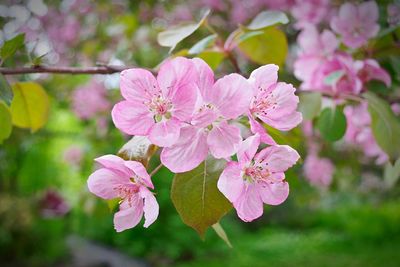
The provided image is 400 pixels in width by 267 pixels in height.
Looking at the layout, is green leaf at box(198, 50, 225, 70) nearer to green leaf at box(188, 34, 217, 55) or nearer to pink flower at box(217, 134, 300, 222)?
green leaf at box(188, 34, 217, 55)

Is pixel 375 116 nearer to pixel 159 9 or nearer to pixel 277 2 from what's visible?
pixel 277 2

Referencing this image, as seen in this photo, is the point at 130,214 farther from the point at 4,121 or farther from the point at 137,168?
the point at 4,121

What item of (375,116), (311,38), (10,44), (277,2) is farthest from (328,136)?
(277,2)

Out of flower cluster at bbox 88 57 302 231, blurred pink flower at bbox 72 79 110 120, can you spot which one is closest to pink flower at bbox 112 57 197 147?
flower cluster at bbox 88 57 302 231

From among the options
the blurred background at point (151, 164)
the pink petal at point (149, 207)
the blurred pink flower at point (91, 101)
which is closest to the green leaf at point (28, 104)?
the blurred background at point (151, 164)

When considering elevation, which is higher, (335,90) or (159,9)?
(335,90)

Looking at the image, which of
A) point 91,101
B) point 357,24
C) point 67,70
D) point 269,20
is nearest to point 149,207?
point 67,70
